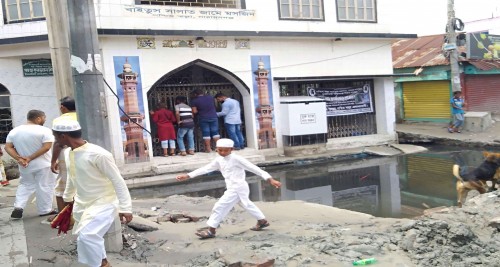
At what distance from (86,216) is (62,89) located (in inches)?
86.0

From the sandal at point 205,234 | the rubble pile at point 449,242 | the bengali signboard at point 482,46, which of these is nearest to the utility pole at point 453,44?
the bengali signboard at point 482,46

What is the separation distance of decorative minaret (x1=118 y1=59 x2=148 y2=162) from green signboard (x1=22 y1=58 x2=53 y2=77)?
Result: 91.4 inches

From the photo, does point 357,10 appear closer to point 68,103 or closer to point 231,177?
point 231,177

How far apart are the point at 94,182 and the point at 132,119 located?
335 inches

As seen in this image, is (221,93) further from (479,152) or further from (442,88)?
(442,88)

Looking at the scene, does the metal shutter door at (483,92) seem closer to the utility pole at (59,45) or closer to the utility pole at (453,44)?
the utility pole at (453,44)

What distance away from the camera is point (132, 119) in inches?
476

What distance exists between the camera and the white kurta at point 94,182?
12.3ft

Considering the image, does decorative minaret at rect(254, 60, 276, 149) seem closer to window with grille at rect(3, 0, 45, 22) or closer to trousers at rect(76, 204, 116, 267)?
window with grille at rect(3, 0, 45, 22)

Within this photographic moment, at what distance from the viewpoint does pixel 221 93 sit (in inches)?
560

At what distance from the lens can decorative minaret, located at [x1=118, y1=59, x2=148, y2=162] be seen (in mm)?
12023

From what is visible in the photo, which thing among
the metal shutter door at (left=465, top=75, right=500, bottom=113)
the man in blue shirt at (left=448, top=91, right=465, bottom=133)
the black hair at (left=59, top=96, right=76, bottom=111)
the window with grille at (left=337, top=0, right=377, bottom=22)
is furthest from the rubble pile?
the metal shutter door at (left=465, top=75, right=500, bottom=113)

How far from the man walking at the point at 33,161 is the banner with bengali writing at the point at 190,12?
683 centimetres

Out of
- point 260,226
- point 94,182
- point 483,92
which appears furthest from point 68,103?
point 483,92
